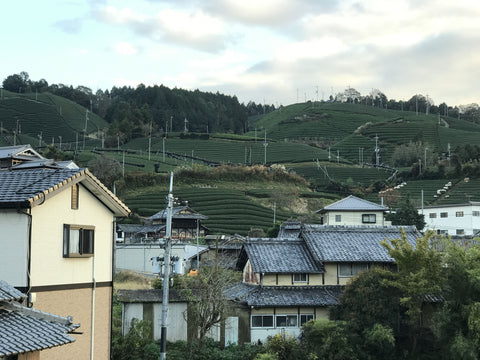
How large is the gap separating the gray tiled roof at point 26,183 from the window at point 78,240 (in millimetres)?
1248

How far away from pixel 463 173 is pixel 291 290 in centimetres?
6276

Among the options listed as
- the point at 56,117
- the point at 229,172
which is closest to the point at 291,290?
the point at 229,172

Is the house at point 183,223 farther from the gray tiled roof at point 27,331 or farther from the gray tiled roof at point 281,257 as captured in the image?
the gray tiled roof at point 27,331

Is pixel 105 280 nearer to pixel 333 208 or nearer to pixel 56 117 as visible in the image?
pixel 333 208

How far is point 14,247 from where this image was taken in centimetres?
1373

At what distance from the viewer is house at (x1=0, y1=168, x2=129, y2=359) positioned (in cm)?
1373

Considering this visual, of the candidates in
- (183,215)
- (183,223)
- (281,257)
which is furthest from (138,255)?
(281,257)

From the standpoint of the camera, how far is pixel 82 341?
15.7 meters

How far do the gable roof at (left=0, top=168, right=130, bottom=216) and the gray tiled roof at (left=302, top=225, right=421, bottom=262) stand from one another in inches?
543

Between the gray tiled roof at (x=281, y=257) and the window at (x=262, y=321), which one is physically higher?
the gray tiled roof at (x=281, y=257)

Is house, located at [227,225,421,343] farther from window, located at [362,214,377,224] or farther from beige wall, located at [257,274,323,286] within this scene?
window, located at [362,214,377,224]

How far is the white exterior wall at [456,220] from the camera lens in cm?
6275

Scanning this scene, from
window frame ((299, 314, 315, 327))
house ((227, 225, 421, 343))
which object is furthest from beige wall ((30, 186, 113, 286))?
window frame ((299, 314, 315, 327))

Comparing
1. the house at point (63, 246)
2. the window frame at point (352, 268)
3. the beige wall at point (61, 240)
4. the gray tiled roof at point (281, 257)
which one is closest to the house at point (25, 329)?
the house at point (63, 246)
